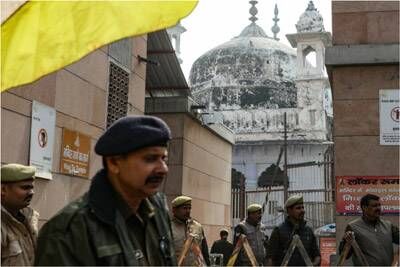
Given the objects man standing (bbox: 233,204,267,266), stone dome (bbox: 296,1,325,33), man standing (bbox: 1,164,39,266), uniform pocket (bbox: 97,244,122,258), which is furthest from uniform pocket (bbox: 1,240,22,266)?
stone dome (bbox: 296,1,325,33)

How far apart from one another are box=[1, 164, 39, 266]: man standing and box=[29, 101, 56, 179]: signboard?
3.53m

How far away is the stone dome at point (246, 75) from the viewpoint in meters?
41.7

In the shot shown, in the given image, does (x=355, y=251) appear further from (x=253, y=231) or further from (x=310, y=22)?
(x=310, y=22)

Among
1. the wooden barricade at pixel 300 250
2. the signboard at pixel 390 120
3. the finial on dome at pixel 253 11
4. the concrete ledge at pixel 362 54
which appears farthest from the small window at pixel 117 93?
the finial on dome at pixel 253 11

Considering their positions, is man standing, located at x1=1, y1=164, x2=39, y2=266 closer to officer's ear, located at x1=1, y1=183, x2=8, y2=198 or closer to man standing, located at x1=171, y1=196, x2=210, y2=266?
officer's ear, located at x1=1, y1=183, x2=8, y2=198

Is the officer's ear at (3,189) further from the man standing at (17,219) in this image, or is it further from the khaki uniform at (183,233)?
the khaki uniform at (183,233)

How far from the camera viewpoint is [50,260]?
1.97m

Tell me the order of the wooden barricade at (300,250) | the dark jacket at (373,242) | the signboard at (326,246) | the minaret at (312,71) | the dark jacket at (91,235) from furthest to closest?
the minaret at (312,71) → the signboard at (326,246) → the dark jacket at (373,242) → the wooden barricade at (300,250) → the dark jacket at (91,235)

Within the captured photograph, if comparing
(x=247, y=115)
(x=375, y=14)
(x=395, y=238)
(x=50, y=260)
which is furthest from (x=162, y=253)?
(x=247, y=115)

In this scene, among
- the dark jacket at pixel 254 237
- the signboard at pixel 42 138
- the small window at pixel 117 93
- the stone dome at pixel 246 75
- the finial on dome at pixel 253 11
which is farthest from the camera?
the finial on dome at pixel 253 11

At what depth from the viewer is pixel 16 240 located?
13.6ft

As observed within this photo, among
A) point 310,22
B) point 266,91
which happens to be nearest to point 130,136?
point 310,22

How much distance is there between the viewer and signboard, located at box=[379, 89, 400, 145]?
8148 millimetres

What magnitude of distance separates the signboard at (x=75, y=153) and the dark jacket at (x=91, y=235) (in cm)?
663
